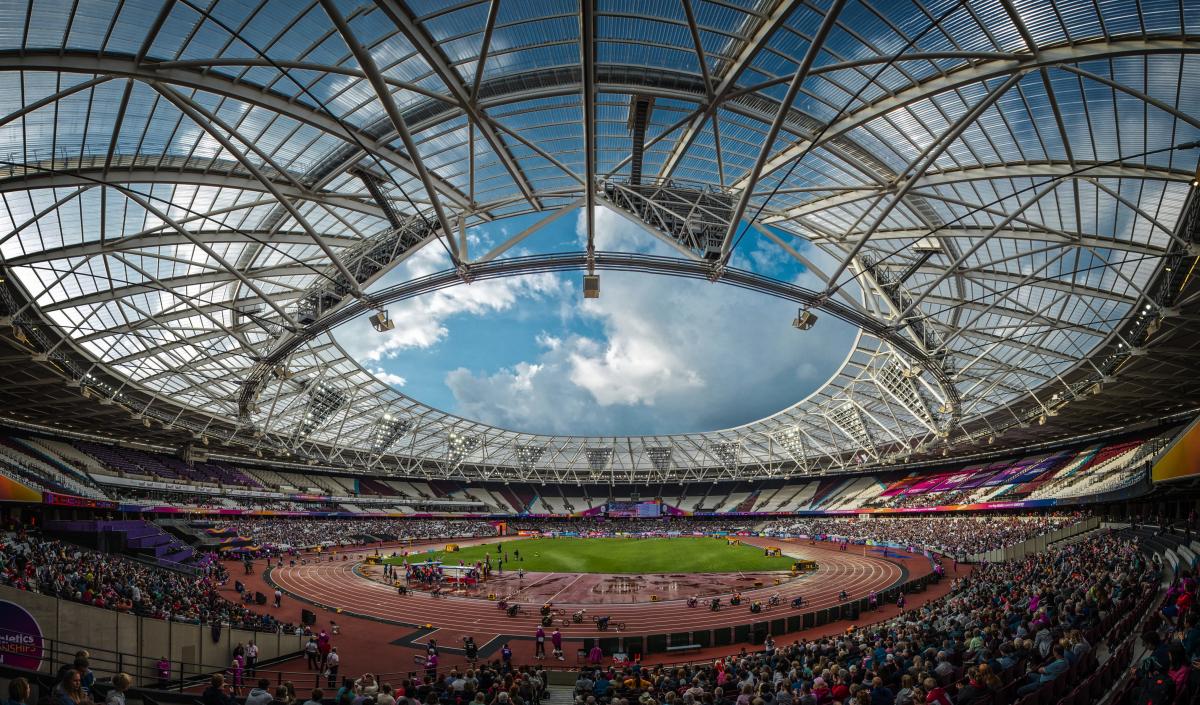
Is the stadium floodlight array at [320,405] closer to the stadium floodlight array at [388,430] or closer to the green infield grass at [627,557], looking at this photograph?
the stadium floodlight array at [388,430]

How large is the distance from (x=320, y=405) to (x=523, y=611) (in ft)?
117

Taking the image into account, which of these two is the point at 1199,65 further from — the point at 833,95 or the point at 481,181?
the point at 481,181

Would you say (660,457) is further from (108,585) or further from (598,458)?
(108,585)

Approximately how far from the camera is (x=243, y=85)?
51.6 feet

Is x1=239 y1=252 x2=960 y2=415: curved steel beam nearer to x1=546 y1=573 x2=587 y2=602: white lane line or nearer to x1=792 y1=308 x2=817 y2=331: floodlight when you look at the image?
x1=792 y1=308 x2=817 y2=331: floodlight

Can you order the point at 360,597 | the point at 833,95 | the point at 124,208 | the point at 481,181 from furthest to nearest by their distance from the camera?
the point at 360,597, the point at 481,181, the point at 124,208, the point at 833,95

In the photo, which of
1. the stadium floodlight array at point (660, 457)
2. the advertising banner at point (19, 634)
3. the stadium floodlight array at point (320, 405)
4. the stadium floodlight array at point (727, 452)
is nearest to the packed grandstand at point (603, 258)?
the advertising banner at point (19, 634)

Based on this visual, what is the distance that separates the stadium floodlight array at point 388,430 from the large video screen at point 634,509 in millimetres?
42047

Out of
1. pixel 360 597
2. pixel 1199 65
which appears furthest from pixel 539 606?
pixel 1199 65

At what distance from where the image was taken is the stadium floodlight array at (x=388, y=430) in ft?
228

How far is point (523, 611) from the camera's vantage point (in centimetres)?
3150

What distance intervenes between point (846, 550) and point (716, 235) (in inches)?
1923

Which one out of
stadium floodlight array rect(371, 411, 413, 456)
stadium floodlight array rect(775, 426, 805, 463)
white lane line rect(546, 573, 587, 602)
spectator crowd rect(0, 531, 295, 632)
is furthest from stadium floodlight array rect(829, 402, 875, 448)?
spectator crowd rect(0, 531, 295, 632)

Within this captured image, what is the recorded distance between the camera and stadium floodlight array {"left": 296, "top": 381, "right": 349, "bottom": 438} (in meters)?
54.6
